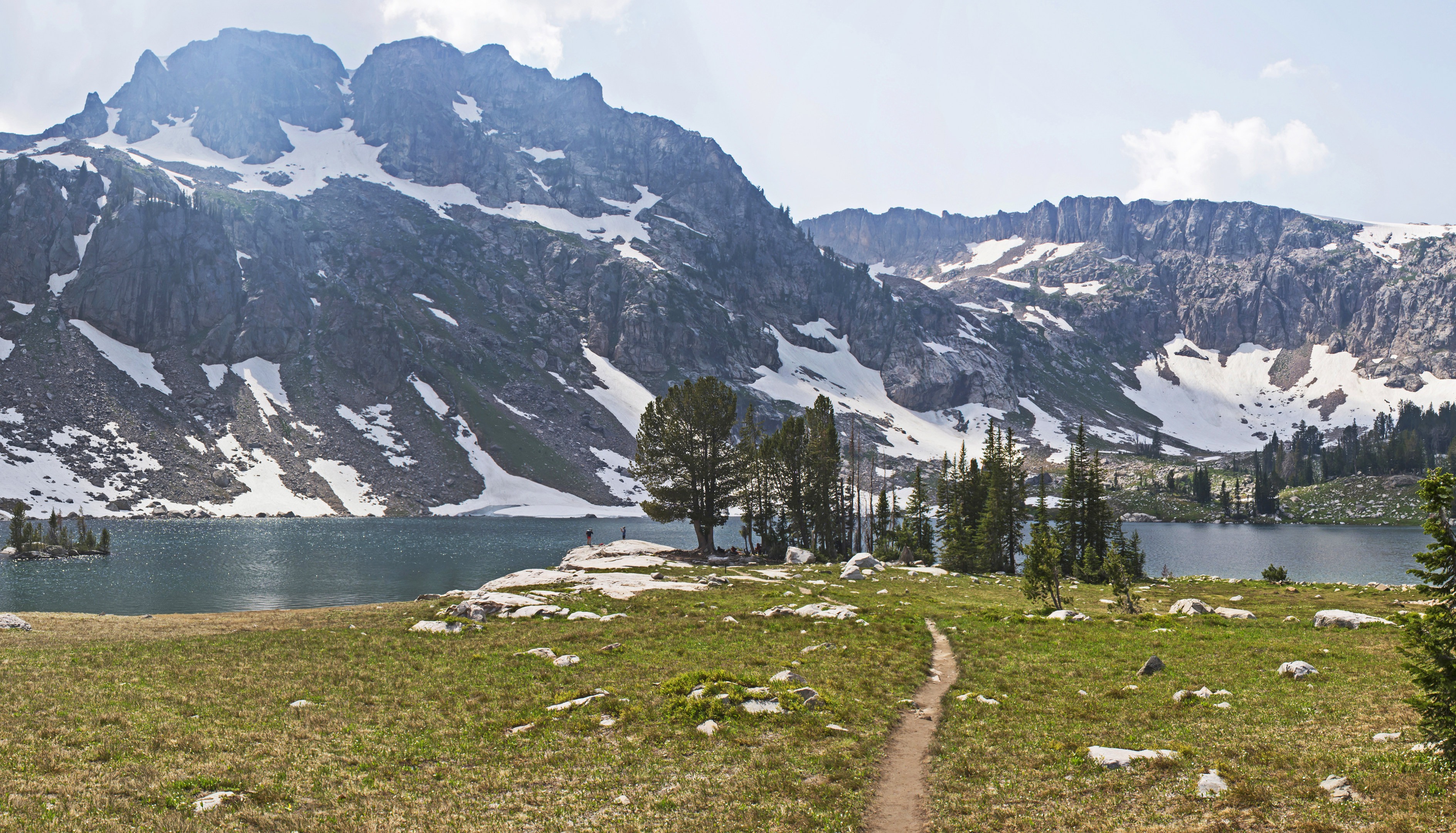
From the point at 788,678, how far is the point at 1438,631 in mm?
14287

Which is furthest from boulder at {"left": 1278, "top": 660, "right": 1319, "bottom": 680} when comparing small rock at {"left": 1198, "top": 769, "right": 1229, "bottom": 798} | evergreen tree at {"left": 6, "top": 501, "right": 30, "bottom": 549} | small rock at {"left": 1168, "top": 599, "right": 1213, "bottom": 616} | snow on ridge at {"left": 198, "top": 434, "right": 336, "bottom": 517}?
snow on ridge at {"left": 198, "top": 434, "right": 336, "bottom": 517}

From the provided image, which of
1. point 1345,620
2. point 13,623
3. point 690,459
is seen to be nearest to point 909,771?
point 1345,620

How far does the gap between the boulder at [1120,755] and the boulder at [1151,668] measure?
828 centimetres

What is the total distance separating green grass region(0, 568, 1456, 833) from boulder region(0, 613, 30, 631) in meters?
2.59

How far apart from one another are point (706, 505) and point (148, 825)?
61.6 meters

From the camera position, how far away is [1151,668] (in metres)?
22.5

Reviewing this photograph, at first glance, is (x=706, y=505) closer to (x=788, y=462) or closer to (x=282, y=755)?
(x=788, y=462)

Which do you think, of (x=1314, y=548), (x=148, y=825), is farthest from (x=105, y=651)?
(x=1314, y=548)

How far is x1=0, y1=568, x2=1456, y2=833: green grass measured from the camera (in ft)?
40.4

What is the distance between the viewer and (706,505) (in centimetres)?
7269

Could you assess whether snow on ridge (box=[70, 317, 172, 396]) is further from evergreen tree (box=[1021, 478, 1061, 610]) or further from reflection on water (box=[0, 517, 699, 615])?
evergreen tree (box=[1021, 478, 1061, 610])

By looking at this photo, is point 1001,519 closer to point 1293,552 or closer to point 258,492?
point 1293,552

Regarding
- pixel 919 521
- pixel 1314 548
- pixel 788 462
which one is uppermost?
pixel 788 462

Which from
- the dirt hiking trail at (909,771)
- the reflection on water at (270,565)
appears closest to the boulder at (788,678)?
the dirt hiking trail at (909,771)
